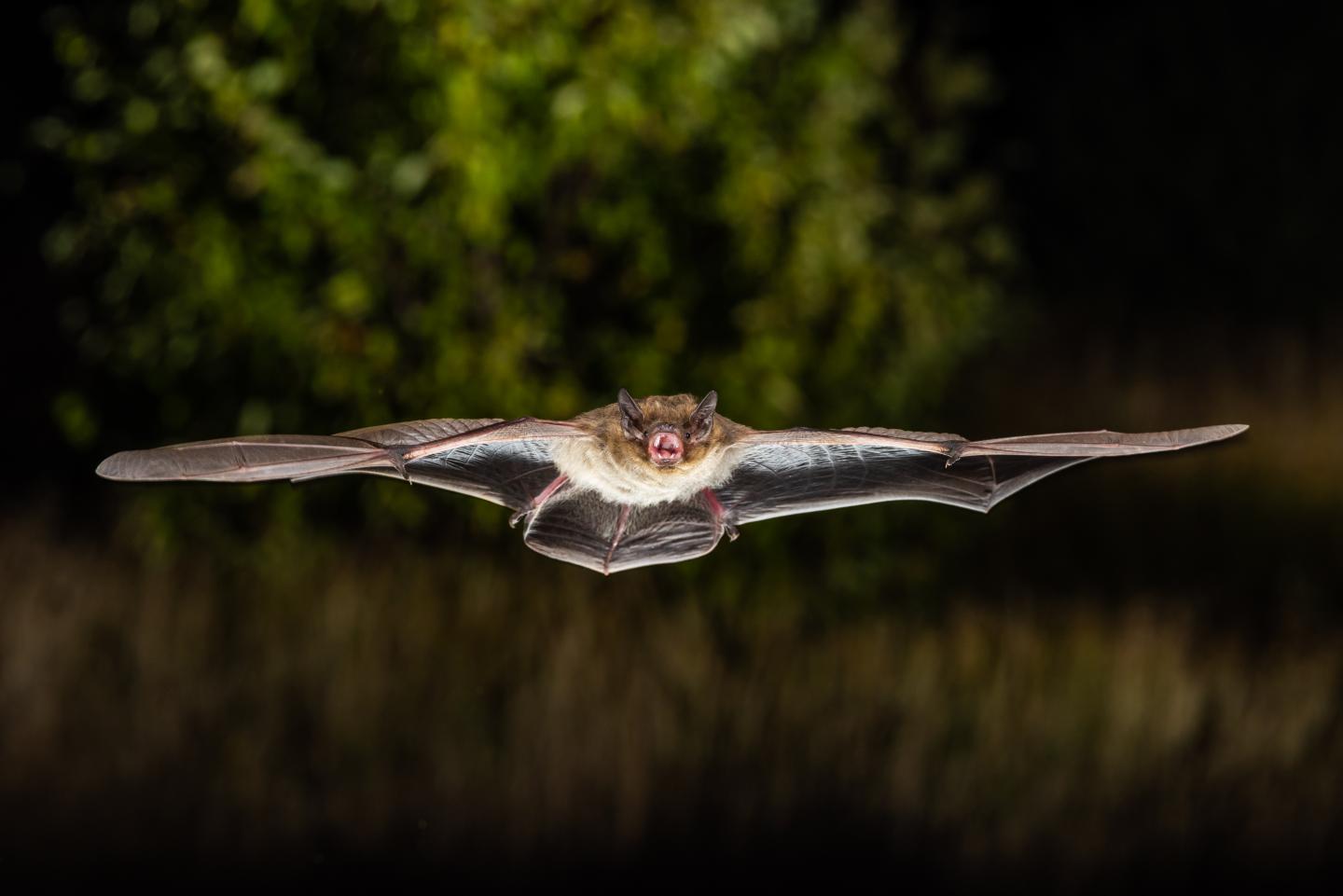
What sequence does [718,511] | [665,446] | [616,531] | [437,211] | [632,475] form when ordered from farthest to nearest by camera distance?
[437,211] < [616,531] < [718,511] < [632,475] < [665,446]

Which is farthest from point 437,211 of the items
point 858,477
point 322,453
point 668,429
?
point 668,429

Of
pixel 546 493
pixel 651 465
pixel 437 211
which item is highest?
pixel 437 211

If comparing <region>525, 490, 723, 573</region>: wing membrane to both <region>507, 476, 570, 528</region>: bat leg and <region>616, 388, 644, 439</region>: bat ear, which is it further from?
<region>616, 388, 644, 439</region>: bat ear

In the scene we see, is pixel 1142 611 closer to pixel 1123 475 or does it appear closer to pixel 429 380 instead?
pixel 1123 475

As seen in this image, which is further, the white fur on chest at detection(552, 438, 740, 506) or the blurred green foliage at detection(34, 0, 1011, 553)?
the blurred green foliage at detection(34, 0, 1011, 553)

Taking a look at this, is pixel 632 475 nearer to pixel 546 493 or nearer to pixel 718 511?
pixel 718 511

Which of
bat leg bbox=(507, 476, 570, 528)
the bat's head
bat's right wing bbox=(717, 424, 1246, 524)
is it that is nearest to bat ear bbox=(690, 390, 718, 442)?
the bat's head

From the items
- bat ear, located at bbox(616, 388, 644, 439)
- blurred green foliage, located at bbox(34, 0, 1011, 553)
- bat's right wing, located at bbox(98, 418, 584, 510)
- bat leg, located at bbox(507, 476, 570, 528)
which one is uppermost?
blurred green foliage, located at bbox(34, 0, 1011, 553)
